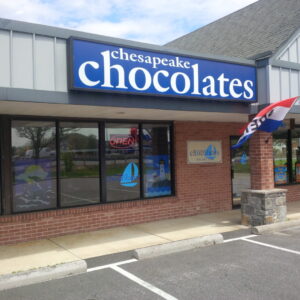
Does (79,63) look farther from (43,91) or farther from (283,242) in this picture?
(283,242)

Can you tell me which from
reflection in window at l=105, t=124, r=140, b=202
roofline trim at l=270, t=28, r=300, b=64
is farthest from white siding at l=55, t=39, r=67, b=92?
roofline trim at l=270, t=28, r=300, b=64

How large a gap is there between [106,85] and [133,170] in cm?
336

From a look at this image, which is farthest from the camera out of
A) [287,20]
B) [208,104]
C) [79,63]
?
[287,20]

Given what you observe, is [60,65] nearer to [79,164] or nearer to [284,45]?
[79,164]

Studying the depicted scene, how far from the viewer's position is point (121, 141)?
9531 millimetres

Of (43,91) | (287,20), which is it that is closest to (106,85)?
(43,91)

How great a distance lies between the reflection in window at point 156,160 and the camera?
32.7 feet

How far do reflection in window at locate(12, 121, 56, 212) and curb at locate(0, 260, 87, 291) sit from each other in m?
2.64

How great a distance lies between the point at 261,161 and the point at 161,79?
329 cm

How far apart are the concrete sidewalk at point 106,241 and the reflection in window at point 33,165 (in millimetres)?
925

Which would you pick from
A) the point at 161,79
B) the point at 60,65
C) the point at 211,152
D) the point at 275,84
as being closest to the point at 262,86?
the point at 275,84

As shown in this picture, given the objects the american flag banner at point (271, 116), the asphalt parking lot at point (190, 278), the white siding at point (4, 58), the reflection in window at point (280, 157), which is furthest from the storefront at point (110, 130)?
the asphalt parking lot at point (190, 278)

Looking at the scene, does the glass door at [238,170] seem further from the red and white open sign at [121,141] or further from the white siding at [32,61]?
the white siding at [32,61]

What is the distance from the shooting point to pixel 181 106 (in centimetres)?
798
